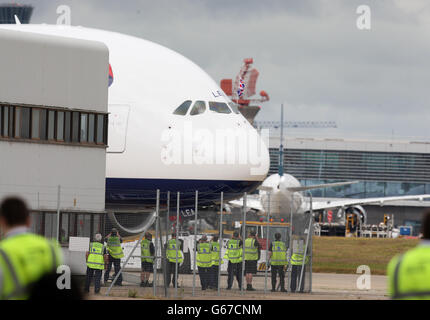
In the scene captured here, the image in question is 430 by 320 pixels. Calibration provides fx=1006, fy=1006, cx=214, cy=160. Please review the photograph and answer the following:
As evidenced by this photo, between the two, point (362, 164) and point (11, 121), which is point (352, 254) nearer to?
point (11, 121)

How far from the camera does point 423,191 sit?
5034 inches

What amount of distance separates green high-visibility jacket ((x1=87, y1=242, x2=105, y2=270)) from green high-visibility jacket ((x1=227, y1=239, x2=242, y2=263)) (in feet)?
12.6

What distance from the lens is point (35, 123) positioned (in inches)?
862

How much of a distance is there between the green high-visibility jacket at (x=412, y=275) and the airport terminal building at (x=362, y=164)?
117m

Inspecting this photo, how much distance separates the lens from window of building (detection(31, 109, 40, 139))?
71.8 feet

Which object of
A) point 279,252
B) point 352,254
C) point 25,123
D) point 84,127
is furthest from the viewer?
point 352,254

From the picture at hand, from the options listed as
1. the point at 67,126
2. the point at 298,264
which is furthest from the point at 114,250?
the point at 298,264

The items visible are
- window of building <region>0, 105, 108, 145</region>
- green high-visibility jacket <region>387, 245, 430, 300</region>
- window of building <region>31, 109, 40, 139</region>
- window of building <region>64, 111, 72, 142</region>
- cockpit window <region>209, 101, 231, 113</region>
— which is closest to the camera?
green high-visibility jacket <region>387, 245, 430, 300</region>

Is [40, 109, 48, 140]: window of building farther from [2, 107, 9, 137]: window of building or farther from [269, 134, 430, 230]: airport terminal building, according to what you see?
[269, 134, 430, 230]: airport terminal building

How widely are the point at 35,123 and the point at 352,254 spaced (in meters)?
34.2

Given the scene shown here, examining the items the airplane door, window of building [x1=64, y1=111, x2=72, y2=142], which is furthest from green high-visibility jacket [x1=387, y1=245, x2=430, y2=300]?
the airplane door

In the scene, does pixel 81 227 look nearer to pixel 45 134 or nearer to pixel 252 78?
pixel 45 134

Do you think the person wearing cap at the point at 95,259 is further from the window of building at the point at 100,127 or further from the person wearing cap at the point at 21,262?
the person wearing cap at the point at 21,262
